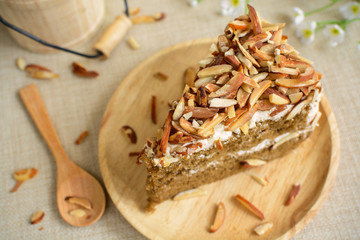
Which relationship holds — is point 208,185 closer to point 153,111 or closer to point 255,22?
point 153,111

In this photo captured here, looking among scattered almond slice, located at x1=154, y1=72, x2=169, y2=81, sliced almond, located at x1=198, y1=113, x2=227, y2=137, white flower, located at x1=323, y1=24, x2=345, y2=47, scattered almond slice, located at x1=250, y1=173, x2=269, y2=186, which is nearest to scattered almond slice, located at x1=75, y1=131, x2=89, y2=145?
scattered almond slice, located at x1=154, y1=72, x2=169, y2=81

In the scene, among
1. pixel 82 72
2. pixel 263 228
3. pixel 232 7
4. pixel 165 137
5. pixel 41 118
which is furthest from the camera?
pixel 232 7

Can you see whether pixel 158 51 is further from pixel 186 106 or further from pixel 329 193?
pixel 329 193

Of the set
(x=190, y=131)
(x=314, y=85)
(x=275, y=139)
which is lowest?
(x=275, y=139)

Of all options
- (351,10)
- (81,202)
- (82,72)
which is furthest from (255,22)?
(81,202)

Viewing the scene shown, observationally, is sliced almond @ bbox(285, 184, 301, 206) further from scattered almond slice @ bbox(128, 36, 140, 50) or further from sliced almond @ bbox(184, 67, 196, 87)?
scattered almond slice @ bbox(128, 36, 140, 50)

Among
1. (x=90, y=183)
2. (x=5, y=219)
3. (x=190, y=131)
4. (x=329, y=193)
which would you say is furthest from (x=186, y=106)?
(x=5, y=219)
